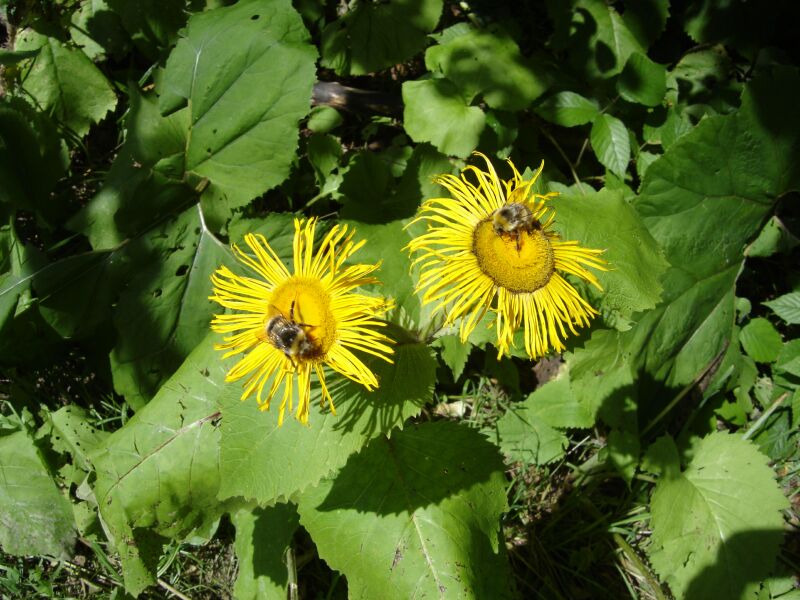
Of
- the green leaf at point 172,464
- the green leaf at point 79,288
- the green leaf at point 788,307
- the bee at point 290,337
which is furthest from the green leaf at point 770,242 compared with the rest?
the green leaf at point 79,288

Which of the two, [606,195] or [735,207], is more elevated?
[606,195]

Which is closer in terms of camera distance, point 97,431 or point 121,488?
point 121,488

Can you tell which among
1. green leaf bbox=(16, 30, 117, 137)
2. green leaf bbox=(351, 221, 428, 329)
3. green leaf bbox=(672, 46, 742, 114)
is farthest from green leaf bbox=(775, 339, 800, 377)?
green leaf bbox=(16, 30, 117, 137)

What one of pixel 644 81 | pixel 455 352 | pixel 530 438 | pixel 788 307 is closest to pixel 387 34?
pixel 644 81

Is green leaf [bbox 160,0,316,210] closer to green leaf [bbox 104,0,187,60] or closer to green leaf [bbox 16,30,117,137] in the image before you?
green leaf [bbox 104,0,187,60]

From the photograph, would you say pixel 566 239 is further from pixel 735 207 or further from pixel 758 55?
pixel 758 55

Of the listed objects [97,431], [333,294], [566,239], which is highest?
[333,294]

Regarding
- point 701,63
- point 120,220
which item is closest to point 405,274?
point 120,220

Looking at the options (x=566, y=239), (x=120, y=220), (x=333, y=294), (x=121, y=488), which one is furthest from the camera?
(x=120, y=220)
